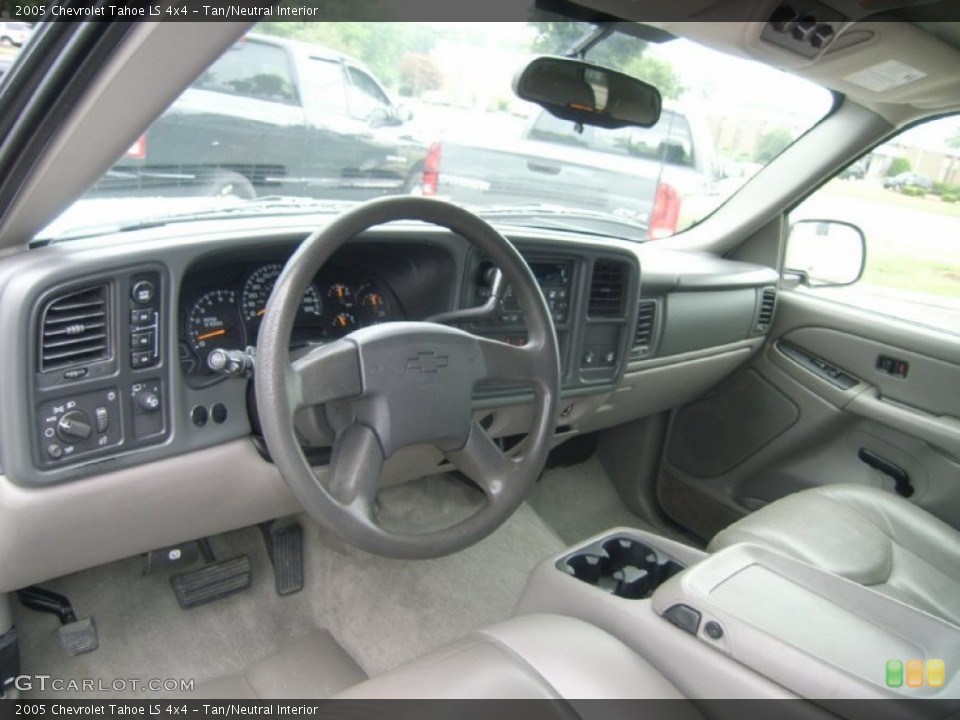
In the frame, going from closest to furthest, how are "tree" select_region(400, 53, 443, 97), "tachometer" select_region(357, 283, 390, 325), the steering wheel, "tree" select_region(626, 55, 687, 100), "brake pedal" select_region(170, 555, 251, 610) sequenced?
the steering wheel, "tachometer" select_region(357, 283, 390, 325), "brake pedal" select_region(170, 555, 251, 610), "tree" select_region(626, 55, 687, 100), "tree" select_region(400, 53, 443, 97)

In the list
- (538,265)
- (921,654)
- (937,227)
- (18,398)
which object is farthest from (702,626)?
(937,227)

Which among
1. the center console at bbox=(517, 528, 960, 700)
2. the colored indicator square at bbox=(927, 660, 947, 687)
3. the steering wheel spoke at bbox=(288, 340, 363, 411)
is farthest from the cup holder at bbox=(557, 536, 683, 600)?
the steering wheel spoke at bbox=(288, 340, 363, 411)

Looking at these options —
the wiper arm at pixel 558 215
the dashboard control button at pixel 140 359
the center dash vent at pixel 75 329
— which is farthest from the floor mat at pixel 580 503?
the center dash vent at pixel 75 329

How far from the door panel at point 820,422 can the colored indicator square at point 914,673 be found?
1.42m

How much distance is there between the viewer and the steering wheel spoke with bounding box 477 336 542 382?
5.33 ft

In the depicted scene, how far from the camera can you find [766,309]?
3160 millimetres

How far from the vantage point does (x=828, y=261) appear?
128 inches

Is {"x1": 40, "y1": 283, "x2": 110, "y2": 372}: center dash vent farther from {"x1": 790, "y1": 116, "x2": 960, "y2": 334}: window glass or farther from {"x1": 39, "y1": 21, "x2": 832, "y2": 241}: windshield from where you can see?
{"x1": 790, "y1": 116, "x2": 960, "y2": 334}: window glass

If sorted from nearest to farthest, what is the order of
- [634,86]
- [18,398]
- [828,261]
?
1. [18,398]
2. [634,86]
3. [828,261]

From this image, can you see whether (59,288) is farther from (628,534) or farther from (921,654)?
(921,654)

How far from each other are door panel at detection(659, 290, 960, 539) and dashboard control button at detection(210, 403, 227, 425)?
215cm

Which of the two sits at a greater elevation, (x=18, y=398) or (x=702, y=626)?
(x=18, y=398)

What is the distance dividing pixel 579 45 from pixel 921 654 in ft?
5.40

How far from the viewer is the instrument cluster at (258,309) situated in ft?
5.70
